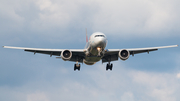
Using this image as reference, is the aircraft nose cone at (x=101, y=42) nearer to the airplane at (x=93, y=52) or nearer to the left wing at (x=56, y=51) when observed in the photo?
the airplane at (x=93, y=52)

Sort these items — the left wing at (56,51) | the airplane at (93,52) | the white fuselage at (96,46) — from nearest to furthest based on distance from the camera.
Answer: the white fuselage at (96,46), the airplane at (93,52), the left wing at (56,51)

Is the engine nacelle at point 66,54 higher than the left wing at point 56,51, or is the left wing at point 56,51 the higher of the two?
the left wing at point 56,51

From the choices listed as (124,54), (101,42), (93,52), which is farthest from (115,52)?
(101,42)

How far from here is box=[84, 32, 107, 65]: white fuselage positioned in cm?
3562

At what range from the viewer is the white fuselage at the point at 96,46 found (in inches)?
1402

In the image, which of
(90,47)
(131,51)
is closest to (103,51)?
(90,47)

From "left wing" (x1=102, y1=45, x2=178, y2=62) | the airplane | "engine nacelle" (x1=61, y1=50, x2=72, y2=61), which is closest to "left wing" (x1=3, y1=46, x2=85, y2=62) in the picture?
the airplane

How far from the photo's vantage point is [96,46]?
36156mm

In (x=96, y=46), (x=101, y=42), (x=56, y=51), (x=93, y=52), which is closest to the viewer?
(x=101, y=42)

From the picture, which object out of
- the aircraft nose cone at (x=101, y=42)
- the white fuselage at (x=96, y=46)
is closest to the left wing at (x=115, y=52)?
the white fuselage at (x=96, y=46)

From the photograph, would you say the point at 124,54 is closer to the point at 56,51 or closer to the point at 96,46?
the point at 96,46

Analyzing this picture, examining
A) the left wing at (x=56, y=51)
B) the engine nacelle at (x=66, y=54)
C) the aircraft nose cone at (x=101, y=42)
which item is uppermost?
the aircraft nose cone at (x=101, y=42)

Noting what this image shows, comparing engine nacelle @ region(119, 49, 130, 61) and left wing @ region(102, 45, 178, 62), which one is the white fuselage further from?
engine nacelle @ region(119, 49, 130, 61)

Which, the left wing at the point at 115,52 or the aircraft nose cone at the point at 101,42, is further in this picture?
the left wing at the point at 115,52
